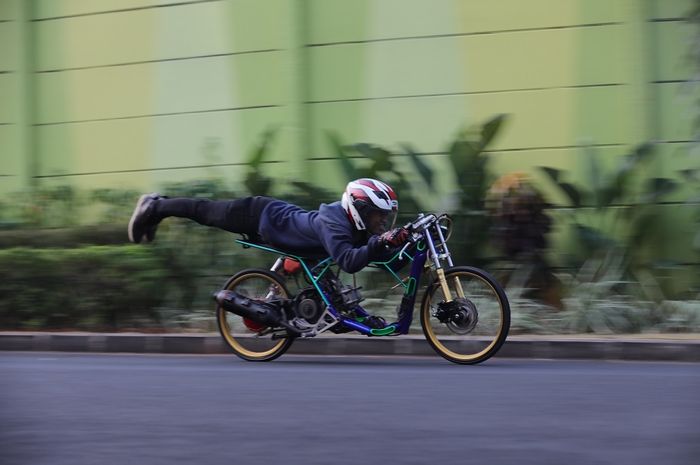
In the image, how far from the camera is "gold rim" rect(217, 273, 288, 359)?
8430mm

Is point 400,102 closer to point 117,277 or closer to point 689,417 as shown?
point 117,277

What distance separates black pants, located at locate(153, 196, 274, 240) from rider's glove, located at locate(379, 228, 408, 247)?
112cm

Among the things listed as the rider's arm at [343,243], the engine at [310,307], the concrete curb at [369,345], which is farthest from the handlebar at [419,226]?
the concrete curb at [369,345]

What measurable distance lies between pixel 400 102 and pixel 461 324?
14.8 ft

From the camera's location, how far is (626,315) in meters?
9.66

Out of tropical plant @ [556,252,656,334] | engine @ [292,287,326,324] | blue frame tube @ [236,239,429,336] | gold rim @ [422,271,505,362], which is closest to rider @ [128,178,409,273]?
blue frame tube @ [236,239,429,336]

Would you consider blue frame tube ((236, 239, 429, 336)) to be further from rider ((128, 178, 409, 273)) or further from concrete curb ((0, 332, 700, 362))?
concrete curb ((0, 332, 700, 362))

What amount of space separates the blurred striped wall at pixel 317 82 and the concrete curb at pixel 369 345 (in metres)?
2.86

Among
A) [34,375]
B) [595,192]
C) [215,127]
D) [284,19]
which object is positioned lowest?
[34,375]

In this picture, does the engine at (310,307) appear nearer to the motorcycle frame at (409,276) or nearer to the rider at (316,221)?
the motorcycle frame at (409,276)

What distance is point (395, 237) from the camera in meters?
7.73

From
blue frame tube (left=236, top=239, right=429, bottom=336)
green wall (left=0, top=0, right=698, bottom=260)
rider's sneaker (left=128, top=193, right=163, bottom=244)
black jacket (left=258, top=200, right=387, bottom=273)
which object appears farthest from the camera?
green wall (left=0, top=0, right=698, bottom=260)

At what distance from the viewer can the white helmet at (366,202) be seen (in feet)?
26.2

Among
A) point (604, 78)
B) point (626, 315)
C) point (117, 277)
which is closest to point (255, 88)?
point (117, 277)
